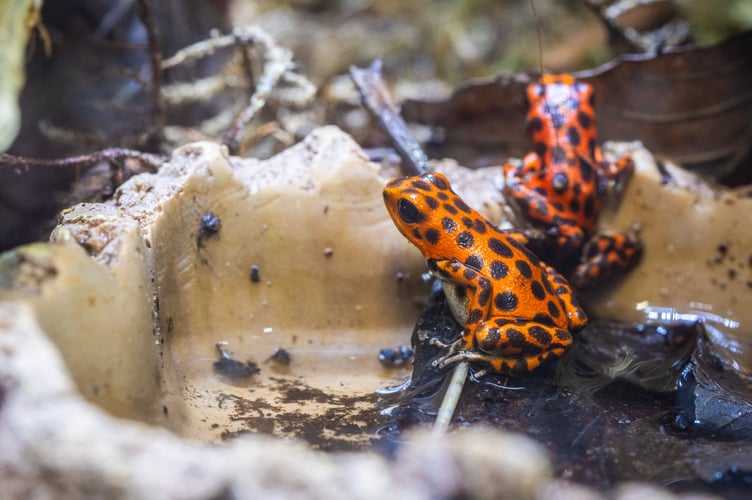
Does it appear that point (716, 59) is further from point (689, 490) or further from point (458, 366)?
point (689, 490)

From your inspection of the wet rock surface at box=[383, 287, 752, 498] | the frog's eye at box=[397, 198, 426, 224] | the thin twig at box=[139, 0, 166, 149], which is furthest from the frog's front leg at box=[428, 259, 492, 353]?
the thin twig at box=[139, 0, 166, 149]

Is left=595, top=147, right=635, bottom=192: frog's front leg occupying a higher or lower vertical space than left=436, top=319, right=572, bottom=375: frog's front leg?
higher

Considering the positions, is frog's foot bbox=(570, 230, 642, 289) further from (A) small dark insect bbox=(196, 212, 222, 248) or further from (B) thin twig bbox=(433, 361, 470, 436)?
(A) small dark insect bbox=(196, 212, 222, 248)

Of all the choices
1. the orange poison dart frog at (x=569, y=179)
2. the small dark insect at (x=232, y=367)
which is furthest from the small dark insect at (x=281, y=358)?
the orange poison dart frog at (x=569, y=179)

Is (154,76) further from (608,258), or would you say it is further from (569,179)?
(608,258)

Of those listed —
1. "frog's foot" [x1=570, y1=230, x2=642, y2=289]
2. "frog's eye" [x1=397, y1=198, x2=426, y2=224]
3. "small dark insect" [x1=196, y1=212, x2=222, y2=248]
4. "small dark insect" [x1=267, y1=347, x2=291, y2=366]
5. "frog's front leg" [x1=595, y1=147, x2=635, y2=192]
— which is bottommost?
"frog's foot" [x1=570, y1=230, x2=642, y2=289]

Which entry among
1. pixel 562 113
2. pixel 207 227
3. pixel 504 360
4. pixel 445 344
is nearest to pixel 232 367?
pixel 207 227
